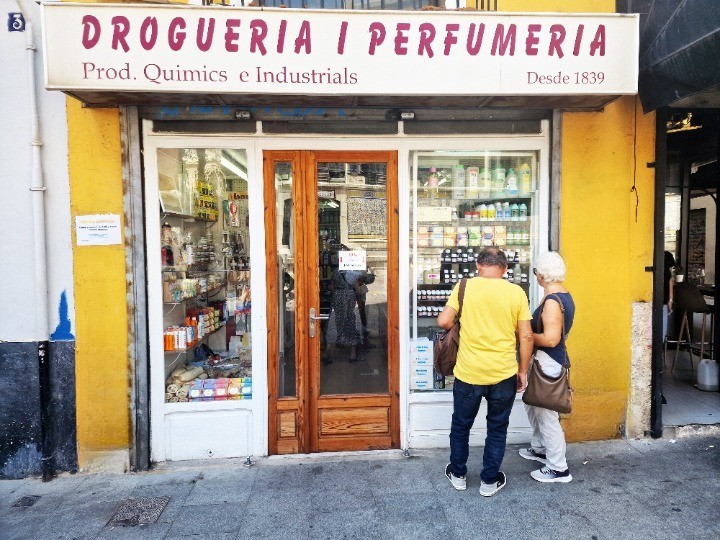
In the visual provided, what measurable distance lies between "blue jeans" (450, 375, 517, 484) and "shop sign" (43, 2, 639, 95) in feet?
7.10

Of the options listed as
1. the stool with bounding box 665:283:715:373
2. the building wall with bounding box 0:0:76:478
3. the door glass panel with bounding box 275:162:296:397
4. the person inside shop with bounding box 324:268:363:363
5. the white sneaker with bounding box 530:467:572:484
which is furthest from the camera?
the stool with bounding box 665:283:715:373

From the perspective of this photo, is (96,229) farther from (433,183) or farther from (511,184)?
(511,184)

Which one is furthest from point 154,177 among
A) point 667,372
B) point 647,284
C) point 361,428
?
point 667,372

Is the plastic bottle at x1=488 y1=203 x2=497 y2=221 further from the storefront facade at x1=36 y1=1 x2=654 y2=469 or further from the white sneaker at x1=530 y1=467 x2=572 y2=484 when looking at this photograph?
the white sneaker at x1=530 y1=467 x2=572 y2=484

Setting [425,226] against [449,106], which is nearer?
[449,106]

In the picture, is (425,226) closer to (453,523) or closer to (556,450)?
(556,450)

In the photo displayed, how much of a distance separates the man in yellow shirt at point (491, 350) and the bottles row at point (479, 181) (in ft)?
4.59

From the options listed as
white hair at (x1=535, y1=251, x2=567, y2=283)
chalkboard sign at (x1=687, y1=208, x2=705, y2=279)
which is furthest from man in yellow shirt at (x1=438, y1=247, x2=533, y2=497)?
chalkboard sign at (x1=687, y1=208, x2=705, y2=279)

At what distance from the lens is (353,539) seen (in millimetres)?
3049

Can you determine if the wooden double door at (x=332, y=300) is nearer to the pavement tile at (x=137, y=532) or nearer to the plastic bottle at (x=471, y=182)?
the plastic bottle at (x=471, y=182)

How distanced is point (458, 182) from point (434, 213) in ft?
1.33

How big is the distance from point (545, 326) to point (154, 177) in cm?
348

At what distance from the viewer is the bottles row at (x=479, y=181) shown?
14.9ft

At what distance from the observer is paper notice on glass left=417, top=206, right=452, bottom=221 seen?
14.9ft
